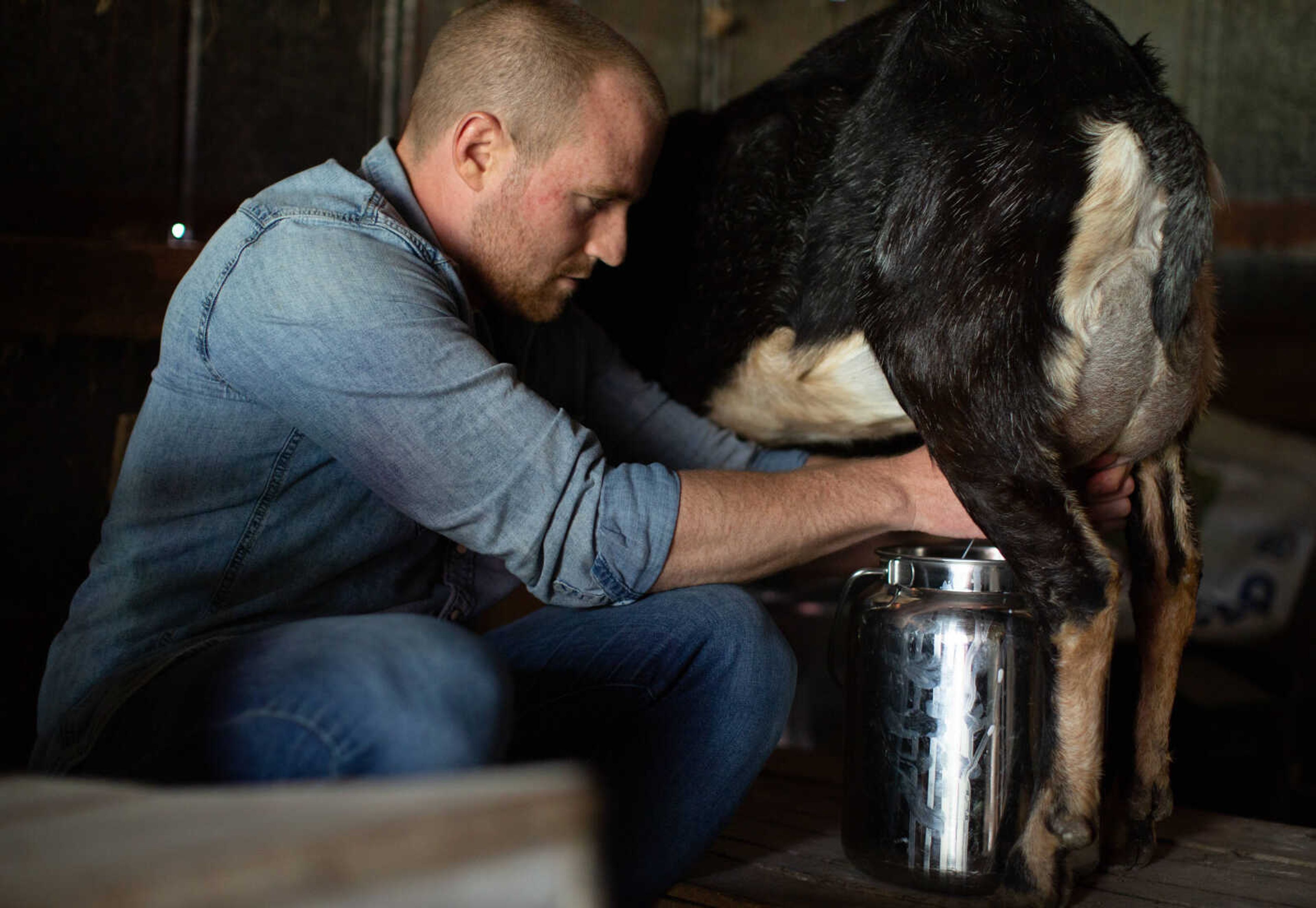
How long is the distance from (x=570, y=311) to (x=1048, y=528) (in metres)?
1.07

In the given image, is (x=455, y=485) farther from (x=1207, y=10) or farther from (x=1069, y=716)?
(x=1207, y=10)

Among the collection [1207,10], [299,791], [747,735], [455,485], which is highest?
[1207,10]

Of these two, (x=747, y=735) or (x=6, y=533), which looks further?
(x=6, y=533)

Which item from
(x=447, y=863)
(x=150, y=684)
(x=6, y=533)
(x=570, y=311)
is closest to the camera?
(x=447, y=863)

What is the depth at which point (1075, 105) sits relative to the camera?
1788 mm

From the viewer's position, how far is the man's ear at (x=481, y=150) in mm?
1874

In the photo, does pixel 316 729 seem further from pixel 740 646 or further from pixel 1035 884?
pixel 1035 884

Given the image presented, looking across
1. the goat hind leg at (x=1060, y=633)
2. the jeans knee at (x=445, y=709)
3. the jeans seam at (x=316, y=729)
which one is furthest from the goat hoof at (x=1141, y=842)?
the jeans seam at (x=316, y=729)

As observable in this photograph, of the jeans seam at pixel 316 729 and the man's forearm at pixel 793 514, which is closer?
the jeans seam at pixel 316 729

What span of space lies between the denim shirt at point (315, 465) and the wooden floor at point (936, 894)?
0.58 meters

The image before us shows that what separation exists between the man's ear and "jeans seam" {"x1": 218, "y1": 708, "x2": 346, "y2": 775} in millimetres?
966

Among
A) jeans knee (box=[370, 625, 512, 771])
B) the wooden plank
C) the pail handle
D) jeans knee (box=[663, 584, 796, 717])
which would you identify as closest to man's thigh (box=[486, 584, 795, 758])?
jeans knee (box=[663, 584, 796, 717])

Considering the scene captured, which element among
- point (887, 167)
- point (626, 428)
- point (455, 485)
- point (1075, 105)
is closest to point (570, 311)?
point (626, 428)

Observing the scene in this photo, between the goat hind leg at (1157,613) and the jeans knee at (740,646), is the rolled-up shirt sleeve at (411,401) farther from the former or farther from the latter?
the goat hind leg at (1157,613)
